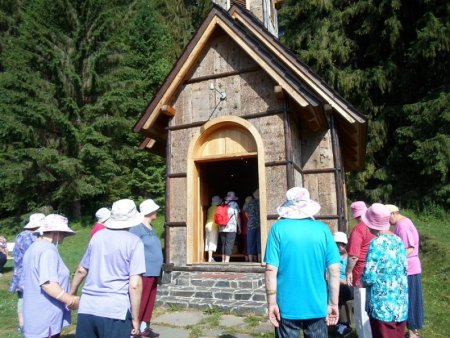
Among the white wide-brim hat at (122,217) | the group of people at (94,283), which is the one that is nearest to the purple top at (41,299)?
the group of people at (94,283)

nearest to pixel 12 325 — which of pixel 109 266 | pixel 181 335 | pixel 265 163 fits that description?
pixel 181 335

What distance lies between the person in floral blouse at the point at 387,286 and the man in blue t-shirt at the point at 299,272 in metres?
0.58

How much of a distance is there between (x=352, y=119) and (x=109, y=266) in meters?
6.87

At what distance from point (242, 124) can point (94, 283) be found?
606 centimetres

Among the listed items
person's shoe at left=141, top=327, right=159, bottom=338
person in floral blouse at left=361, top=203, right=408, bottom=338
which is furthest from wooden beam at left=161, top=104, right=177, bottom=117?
person in floral blouse at left=361, top=203, right=408, bottom=338

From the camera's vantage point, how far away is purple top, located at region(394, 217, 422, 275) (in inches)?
203

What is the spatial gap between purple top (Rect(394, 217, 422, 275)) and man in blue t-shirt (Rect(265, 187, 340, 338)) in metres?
2.19

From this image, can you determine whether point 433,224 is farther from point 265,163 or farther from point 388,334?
point 388,334

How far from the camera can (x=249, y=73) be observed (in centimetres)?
902

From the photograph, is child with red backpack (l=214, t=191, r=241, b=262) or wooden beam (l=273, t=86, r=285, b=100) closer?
wooden beam (l=273, t=86, r=285, b=100)

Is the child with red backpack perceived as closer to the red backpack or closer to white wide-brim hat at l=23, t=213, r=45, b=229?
the red backpack

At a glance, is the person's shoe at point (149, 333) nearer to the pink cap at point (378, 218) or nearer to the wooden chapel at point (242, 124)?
the wooden chapel at point (242, 124)

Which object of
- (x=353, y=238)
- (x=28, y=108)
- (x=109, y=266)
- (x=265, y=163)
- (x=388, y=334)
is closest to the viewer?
(x=109, y=266)

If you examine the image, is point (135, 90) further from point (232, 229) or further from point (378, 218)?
point (378, 218)
